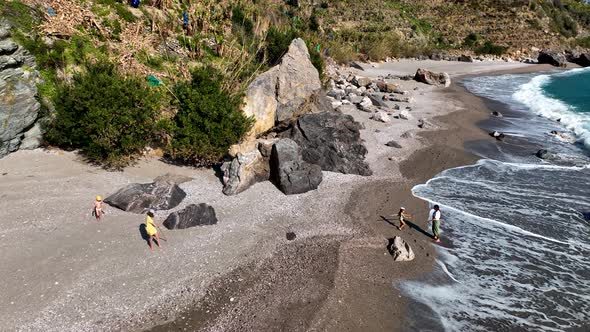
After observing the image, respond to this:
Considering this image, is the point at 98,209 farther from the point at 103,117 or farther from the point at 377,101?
the point at 377,101

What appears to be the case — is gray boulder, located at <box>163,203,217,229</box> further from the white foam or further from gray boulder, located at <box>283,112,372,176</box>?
the white foam

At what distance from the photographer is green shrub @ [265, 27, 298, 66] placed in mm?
24531

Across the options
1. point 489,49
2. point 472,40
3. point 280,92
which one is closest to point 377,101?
point 280,92

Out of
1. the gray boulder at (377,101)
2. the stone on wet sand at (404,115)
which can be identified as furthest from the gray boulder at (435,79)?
the stone on wet sand at (404,115)

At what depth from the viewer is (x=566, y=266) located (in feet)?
36.2

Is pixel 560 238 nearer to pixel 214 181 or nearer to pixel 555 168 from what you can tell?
pixel 555 168

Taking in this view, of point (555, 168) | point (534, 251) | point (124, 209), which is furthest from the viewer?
point (555, 168)

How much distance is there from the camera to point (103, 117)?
46.8 ft

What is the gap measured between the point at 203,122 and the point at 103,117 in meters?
4.03

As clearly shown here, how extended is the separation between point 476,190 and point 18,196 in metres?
18.8

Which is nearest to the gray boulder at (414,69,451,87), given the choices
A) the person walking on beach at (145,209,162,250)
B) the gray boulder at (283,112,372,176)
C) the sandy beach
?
the gray boulder at (283,112,372,176)

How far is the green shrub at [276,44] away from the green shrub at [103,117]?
1117cm

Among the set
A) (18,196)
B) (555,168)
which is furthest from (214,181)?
(555,168)

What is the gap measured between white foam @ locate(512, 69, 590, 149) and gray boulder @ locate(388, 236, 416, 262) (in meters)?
19.2
